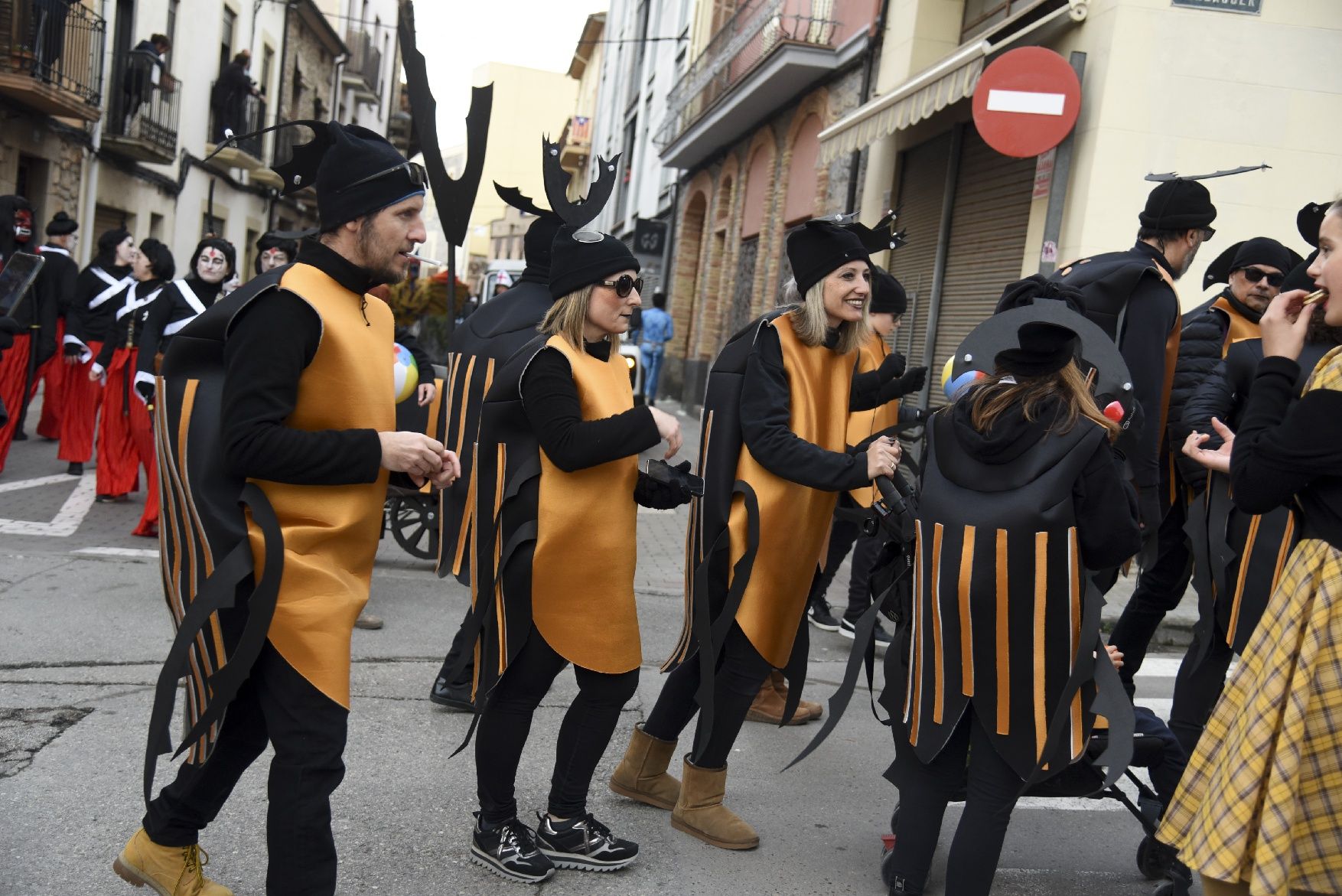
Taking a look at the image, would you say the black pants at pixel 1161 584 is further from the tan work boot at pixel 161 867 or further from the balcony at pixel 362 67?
the balcony at pixel 362 67

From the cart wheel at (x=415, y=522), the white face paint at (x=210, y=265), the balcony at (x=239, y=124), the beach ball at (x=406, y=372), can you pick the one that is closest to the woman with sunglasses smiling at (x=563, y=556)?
the beach ball at (x=406, y=372)

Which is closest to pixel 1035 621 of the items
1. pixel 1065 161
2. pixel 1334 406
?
pixel 1334 406

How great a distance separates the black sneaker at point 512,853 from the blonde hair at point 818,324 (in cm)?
167

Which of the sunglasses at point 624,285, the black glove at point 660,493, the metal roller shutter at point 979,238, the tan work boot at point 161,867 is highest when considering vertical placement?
the metal roller shutter at point 979,238

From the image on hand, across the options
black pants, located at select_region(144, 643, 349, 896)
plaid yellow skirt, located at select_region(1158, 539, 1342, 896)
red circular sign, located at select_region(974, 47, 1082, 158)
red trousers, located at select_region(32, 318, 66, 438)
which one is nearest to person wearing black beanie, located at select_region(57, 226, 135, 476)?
red trousers, located at select_region(32, 318, 66, 438)

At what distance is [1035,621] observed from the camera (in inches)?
115

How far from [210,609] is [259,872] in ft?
3.47

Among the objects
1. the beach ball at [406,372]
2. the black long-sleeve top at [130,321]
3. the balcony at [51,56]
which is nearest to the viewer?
the beach ball at [406,372]

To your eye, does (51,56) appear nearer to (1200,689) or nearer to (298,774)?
(298,774)

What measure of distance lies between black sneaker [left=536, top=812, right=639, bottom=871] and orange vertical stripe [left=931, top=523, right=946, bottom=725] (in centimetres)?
103

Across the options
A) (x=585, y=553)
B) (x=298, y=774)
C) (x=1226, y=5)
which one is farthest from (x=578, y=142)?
(x=298, y=774)

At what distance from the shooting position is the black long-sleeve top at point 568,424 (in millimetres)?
3145

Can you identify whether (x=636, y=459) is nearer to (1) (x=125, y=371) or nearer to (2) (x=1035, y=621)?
(2) (x=1035, y=621)

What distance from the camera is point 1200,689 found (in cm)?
398
